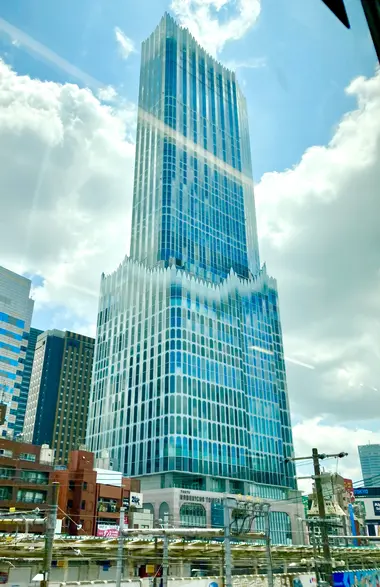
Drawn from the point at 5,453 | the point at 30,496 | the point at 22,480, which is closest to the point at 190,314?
the point at 5,453

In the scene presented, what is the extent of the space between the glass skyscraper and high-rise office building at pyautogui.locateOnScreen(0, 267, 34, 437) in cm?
2310

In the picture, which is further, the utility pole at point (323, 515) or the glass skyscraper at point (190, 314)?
the glass skyscraper at point (190, 314)

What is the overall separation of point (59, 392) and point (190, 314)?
4086 inches

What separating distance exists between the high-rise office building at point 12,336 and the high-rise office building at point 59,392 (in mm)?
43829

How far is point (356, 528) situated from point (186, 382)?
6060 cm

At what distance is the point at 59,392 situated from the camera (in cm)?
18050

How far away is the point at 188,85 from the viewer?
12038 cm

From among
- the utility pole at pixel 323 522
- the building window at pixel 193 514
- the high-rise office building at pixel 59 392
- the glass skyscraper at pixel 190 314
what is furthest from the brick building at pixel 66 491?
the high-rise office building at pixel 59 392

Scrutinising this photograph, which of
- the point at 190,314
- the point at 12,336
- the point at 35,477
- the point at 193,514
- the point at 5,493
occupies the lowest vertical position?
the point at 193,514

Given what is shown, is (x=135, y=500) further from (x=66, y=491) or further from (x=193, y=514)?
(x=66, y=491)

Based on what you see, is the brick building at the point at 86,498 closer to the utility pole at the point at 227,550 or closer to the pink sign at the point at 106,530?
the pink sign at the point at 106,530

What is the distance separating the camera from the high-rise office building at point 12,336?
115 metres

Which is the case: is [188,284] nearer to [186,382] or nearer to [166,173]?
[186,382]

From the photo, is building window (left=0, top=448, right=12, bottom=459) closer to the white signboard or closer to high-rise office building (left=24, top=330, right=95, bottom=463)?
the white signboard
